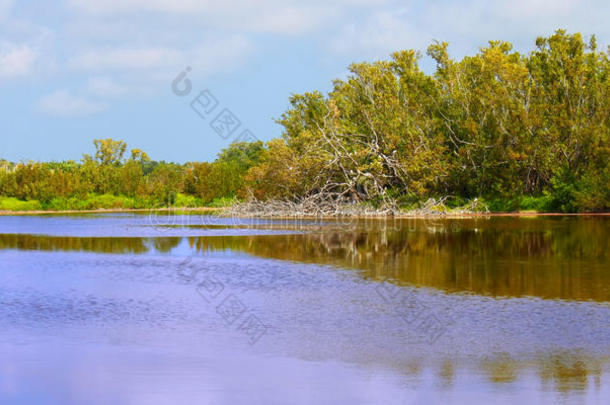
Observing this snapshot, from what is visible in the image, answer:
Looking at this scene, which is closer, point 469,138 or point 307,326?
point 307,326

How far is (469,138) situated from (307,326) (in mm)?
35958

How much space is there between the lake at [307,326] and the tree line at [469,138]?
68.6 ft

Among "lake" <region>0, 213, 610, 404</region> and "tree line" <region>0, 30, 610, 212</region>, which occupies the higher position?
"tree line" <region>0, 30, 610, 212</region>

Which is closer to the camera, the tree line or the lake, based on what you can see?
the lake

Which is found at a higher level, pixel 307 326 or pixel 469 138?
pixel 469 138

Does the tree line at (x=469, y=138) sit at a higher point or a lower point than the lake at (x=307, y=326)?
higher

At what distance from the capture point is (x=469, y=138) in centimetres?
4369

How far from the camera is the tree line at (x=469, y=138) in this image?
132 ft

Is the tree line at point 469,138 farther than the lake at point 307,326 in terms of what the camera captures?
Yes

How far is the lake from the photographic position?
6840 mm

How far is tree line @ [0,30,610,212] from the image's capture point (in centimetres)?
4034

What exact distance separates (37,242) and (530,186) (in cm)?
3036

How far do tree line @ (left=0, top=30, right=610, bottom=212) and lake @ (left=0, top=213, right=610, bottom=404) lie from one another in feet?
68.6

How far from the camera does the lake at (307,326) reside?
684 cm
